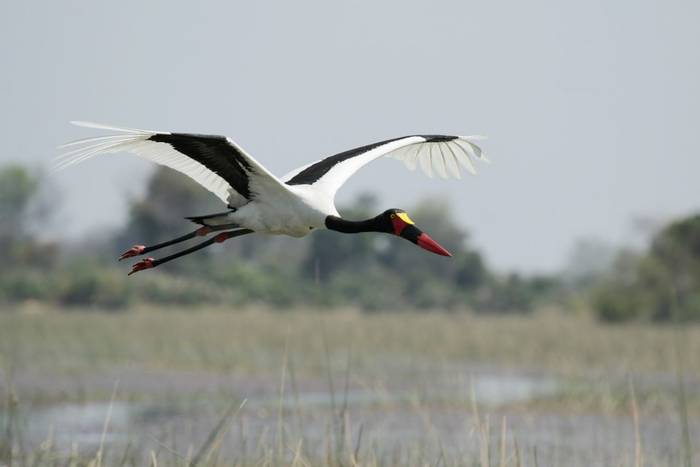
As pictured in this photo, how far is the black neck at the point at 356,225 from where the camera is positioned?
205 inches

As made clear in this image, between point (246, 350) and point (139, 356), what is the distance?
1773mm

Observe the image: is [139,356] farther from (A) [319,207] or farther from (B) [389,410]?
(A) [319,207]

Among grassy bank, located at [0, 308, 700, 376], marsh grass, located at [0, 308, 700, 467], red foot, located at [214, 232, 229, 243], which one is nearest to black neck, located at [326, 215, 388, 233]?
red foot, located at [214, 232, 229, 243]

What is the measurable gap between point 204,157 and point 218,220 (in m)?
0.36

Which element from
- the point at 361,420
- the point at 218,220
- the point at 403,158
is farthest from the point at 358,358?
the point at 218,220

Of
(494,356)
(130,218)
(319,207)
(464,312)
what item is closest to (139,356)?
(494,356)

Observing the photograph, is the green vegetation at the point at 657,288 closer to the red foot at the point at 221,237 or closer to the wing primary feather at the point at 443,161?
the wing primary feather at the point at 443,161

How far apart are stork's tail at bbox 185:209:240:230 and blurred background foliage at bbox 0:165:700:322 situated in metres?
20.1

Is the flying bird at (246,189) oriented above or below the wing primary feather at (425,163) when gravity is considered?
below

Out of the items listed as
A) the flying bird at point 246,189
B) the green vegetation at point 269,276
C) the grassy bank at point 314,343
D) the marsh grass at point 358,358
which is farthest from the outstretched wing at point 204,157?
the green vegetation at point 269,276

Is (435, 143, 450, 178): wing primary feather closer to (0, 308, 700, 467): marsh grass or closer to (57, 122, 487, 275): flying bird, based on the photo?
(57, 122, 487, 275): flying bird

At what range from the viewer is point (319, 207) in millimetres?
5406

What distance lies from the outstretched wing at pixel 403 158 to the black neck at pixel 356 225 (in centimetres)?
35

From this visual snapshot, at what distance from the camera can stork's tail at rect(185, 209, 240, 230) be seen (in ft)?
18.5
